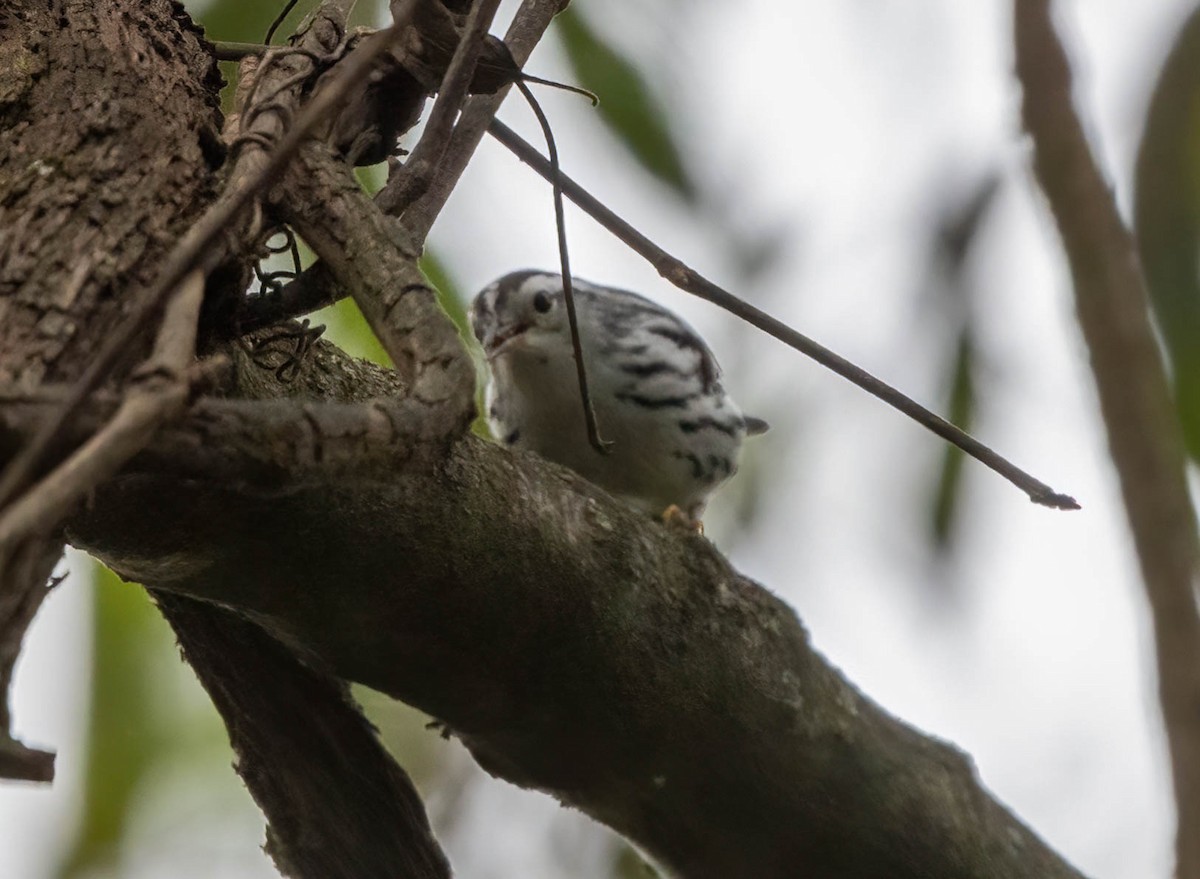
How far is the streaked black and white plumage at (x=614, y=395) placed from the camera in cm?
300

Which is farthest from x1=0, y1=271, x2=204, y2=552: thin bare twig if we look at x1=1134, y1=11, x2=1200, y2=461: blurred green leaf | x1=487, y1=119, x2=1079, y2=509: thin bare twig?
x1=1134, y1=11, x2=1200, y2=461: blurred green leaf

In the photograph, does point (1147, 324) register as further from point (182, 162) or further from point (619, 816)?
point (619, 816)

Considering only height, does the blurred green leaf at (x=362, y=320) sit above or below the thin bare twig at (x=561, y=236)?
above

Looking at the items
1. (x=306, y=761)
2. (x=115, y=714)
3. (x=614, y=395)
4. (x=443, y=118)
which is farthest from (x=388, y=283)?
(x=115, y=714)

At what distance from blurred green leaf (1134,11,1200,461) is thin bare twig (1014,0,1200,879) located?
2.24 feet

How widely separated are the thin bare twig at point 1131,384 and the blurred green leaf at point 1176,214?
0.68m

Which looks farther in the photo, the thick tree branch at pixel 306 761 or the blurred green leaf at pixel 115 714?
the blurred green leaf at pixel 115 714

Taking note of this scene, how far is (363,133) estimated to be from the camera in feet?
5.80

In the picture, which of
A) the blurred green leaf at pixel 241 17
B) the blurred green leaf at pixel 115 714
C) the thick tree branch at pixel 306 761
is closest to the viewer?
the thick tree branch at pixel 306 761

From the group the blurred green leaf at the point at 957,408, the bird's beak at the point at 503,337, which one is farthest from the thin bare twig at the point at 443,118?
the bird's beak at the point at 503,337

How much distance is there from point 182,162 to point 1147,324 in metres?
0.94

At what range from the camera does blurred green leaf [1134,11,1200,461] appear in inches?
82.4

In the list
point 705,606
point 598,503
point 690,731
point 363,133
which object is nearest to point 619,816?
point 690,731

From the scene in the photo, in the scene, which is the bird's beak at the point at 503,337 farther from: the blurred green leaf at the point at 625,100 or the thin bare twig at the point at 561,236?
the thin bare twig at the point at 561,236
